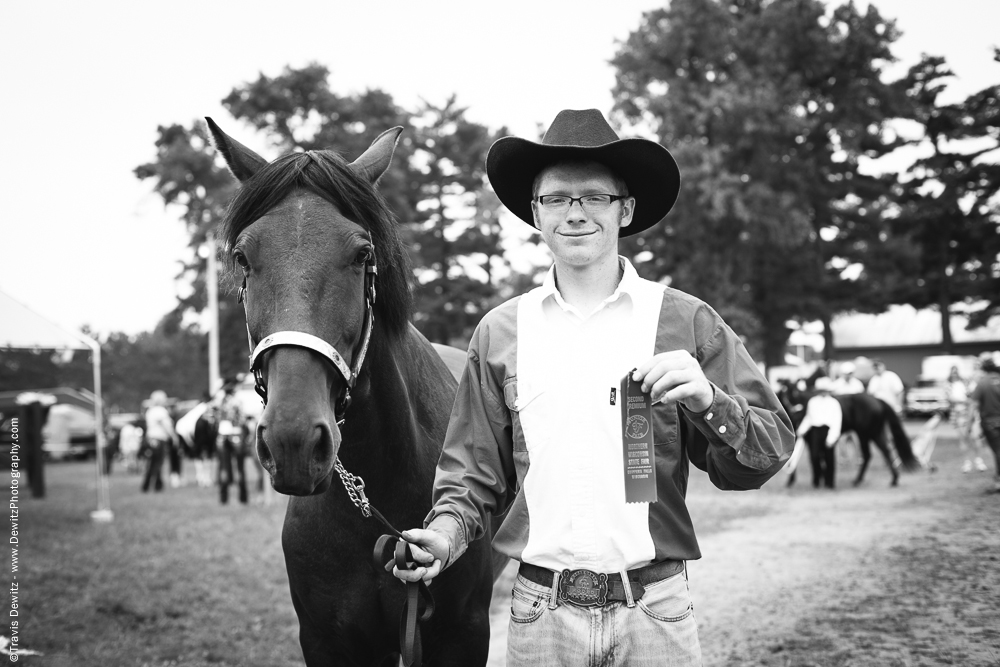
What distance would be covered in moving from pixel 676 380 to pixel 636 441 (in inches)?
7.7

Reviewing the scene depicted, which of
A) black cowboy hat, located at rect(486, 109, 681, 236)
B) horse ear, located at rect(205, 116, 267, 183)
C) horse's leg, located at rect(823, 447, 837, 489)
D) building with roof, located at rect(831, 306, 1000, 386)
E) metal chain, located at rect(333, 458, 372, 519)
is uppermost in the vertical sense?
building with roof, located at rect(831, 306, 1000, 386)

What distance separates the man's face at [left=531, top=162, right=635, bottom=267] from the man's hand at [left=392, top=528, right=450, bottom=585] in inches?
33.4

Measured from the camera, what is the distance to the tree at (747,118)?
88.0 feet

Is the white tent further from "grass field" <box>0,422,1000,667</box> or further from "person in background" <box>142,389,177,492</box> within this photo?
"person in background" <box>142,389,177,492</box>

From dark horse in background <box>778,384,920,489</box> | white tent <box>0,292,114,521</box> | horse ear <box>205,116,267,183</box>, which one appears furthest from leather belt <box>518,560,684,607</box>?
dark horse in background <box>778,384,920,489</box>

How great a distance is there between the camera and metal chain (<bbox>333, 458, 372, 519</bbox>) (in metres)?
2.45

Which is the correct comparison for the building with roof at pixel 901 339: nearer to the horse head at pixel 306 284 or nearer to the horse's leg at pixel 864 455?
the horse's leg at pixel 864 455

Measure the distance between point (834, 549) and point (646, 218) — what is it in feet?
24.1

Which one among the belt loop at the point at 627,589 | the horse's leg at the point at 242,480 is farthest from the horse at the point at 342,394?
the horse's leg at the point at 242,480

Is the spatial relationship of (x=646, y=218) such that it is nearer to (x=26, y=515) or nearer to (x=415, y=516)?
(x=415, y=516)

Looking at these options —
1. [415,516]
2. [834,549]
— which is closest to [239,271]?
[415,516]

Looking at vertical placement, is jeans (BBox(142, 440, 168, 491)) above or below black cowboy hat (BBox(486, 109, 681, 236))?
below

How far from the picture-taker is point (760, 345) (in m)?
30.1

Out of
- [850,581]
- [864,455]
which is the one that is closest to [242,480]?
[850,581]
